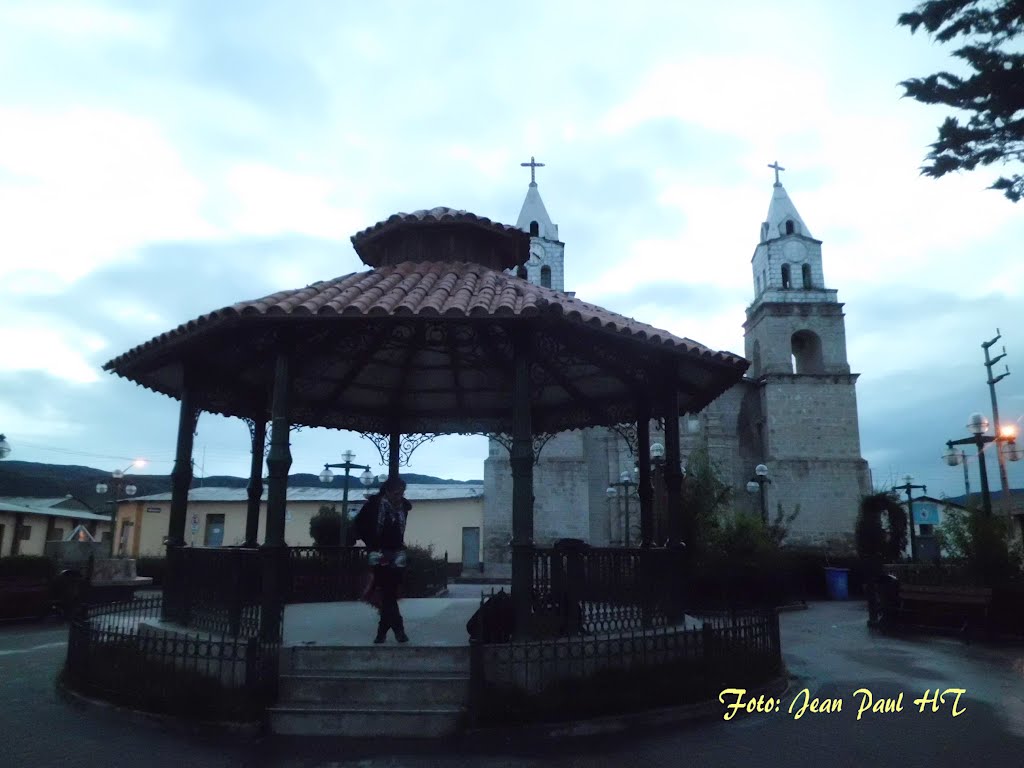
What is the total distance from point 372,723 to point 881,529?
28305 mm

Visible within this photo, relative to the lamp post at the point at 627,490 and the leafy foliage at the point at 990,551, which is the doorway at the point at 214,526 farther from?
the leafy foliage at the point at 990,551

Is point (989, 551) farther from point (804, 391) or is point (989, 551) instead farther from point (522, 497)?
point (804, 391)

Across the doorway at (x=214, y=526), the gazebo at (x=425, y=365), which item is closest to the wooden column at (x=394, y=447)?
the gazebo at (x=425, y=365)

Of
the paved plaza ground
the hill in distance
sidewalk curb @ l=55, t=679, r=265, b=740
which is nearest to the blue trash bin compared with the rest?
the paved plaza ground

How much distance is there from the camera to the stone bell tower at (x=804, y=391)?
134 feet

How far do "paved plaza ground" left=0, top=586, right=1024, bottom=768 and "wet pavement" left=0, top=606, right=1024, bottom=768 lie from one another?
1cm

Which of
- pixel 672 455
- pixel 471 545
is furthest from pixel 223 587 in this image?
pixel 471 545

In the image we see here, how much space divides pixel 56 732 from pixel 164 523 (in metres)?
41.7

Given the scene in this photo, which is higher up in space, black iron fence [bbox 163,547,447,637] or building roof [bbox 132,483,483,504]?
building roof [bbox 132,483,483,504]

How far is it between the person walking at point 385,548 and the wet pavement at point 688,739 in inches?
55.0

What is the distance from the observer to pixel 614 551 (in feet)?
28.1

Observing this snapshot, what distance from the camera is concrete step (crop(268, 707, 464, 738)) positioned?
6410mm

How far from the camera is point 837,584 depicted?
24656 mm

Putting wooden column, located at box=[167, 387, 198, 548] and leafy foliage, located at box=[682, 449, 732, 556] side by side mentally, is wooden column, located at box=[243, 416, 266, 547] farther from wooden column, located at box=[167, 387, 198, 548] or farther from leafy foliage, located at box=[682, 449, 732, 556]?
leafy foliage, located at box=[682, 449, 732, 556]
